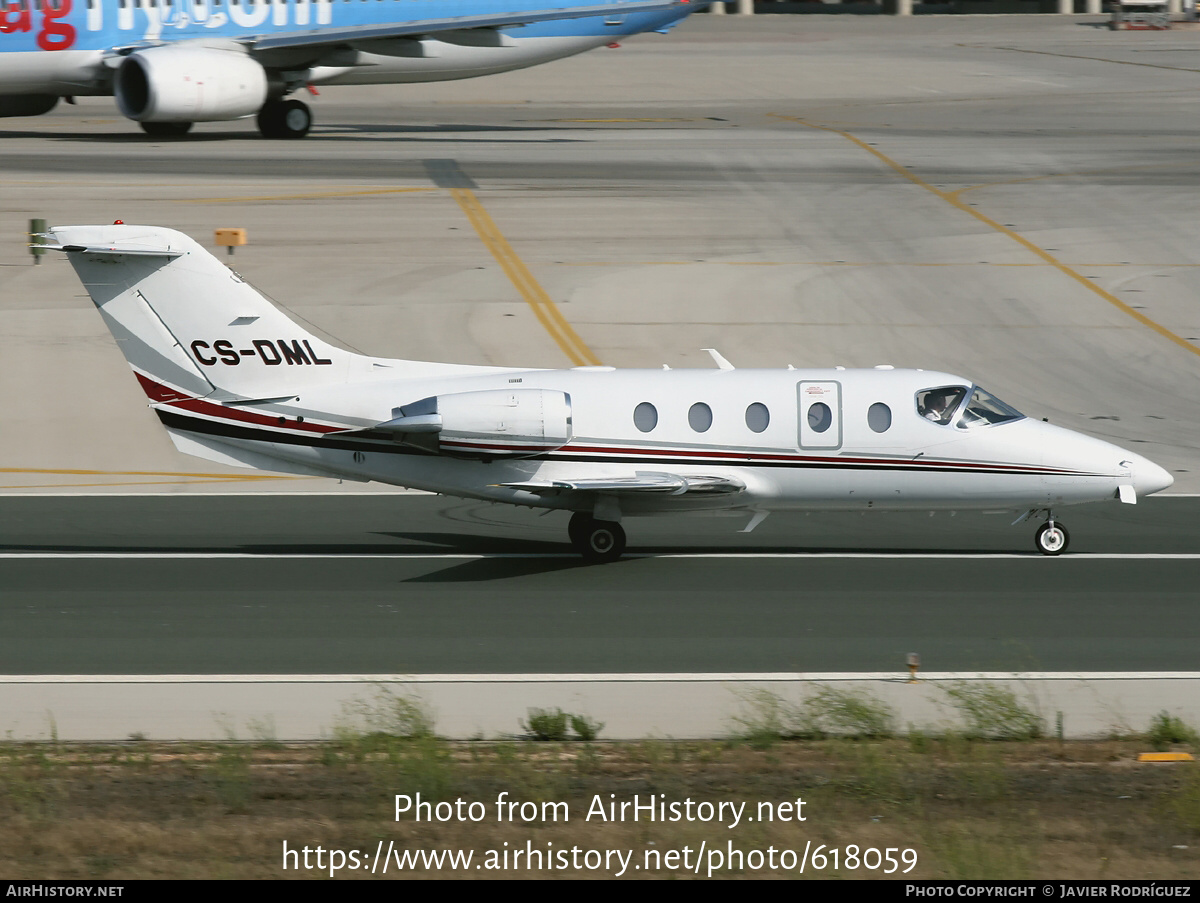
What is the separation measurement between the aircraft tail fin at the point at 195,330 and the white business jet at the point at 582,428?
0.06 ft

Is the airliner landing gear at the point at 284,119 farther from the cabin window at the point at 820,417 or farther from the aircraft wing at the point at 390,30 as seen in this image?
the cabin window at the point at 820,417

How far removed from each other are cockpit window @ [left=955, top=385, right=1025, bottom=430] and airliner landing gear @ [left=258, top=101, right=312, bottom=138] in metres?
31.5

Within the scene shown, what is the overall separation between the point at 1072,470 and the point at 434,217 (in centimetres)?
2211

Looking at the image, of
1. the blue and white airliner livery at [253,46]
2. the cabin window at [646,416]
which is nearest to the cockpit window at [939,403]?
the cabin window at [646,416]

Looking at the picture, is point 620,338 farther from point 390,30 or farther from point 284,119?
point 284,119

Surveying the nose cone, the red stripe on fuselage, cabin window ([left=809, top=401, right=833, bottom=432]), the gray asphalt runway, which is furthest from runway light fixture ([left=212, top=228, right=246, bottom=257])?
the nose cone

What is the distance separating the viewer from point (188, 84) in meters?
40.8

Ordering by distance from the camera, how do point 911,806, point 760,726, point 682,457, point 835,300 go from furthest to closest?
point 835,300 < point 682,457 < point 760,726 < point 911,806

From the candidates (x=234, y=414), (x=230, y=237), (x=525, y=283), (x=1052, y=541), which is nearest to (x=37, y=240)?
(x=234, y=414)

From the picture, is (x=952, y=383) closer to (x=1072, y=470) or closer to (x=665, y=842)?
(x=1072, y=470)

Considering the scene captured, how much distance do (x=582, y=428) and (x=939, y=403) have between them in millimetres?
4415

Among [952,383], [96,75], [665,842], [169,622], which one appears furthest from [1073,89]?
[665,842]

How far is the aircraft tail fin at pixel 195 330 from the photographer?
18.8m

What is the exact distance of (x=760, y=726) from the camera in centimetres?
1271
